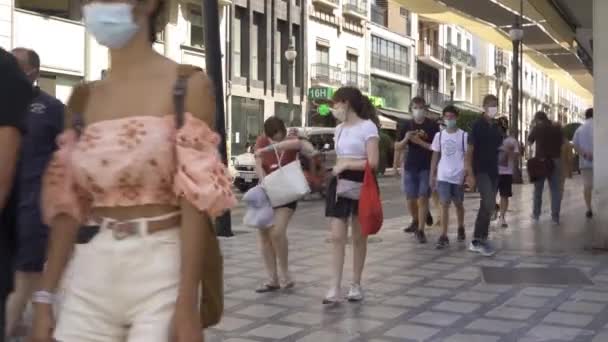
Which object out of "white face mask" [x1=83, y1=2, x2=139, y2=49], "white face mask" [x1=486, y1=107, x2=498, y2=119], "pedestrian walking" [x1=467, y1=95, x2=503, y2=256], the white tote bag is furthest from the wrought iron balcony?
"white face mask" [x1=83, y1=2, x2=139, y2=49]

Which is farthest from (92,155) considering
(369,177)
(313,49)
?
(313,49)

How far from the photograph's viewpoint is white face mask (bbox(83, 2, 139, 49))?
2.53 metres

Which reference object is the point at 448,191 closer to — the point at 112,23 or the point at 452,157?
the point at 452,157

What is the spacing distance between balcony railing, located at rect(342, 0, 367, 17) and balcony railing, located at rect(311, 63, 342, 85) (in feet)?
11.7

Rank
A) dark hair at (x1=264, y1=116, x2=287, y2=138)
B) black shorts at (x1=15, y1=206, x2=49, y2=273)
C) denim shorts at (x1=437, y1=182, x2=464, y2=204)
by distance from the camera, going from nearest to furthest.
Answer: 1. black shorts at (x1=15, y1=206, x2=49, y2=273)
2. dark hair at (x1=264, y1=116, x2=287, y2=138)
3. denim shorts at (x1=437, y1=182, x2=464, y2=204)

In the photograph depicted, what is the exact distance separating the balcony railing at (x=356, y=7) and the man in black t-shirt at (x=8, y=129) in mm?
45893

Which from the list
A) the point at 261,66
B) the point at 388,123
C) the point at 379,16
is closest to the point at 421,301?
the point at 261,66

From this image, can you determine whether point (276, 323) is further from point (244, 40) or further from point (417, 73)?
point (417, 73)

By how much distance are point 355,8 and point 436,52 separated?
17987mm

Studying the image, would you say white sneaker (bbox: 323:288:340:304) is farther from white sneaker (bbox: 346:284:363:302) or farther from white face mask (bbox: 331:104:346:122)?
white face mask (bbox: 331:104:346:122)

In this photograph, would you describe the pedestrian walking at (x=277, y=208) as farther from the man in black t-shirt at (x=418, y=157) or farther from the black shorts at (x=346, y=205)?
the man in black t-shirt at (x=418, y=157)

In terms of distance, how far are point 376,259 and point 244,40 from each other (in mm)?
30271

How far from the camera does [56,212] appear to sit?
2.65 m

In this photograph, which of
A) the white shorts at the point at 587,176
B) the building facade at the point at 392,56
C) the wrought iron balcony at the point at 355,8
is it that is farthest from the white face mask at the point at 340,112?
the building facade at the point at 392,56
